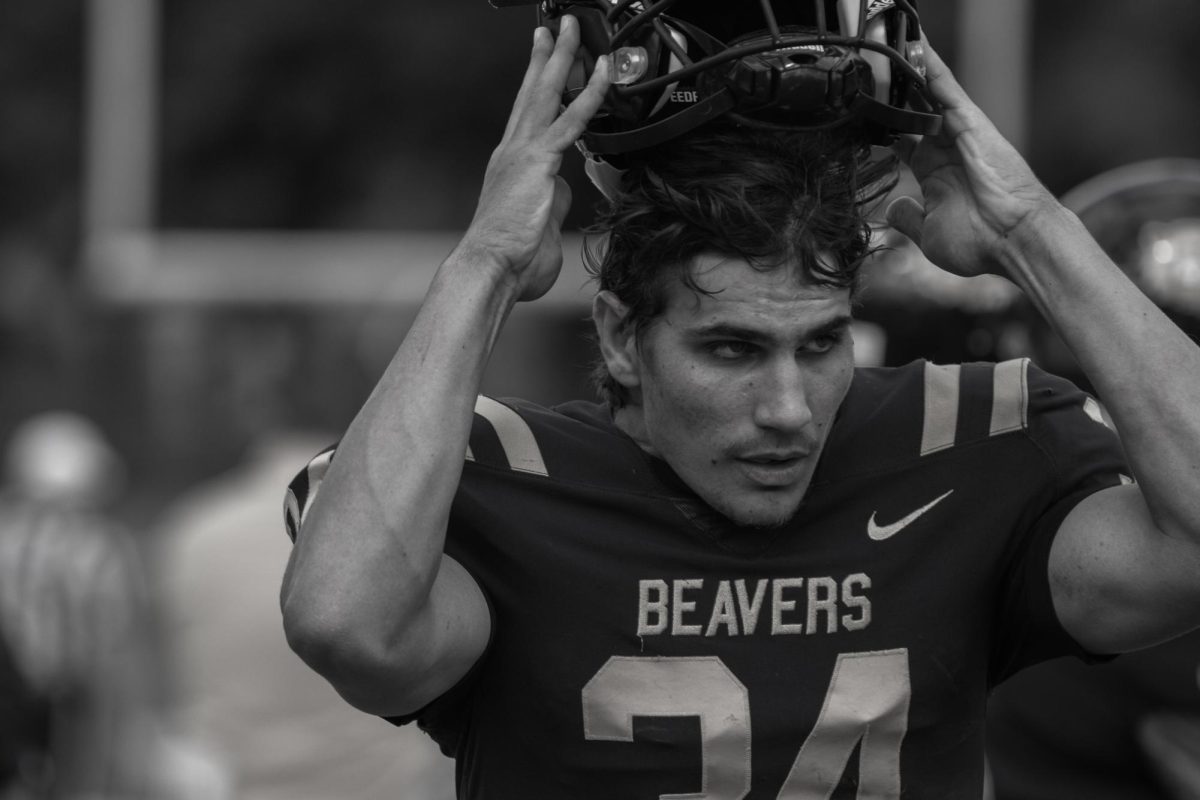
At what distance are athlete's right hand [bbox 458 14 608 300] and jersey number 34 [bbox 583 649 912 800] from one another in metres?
0.59

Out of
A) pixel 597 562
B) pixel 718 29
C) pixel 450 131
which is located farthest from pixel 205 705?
pixel 450 131

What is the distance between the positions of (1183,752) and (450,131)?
15.1 feet

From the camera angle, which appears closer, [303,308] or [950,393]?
[950,393]

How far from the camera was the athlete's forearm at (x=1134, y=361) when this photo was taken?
2492 millimetres

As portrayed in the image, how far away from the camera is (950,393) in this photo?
9.02 ft

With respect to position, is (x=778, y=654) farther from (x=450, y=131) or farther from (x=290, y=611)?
(x=450, y=131)

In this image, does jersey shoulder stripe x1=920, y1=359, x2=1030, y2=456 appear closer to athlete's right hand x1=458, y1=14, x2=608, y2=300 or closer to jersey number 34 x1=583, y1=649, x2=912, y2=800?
jersey number 34 x1=583, y1=649, x2=912, y2=800

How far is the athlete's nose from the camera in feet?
8.09

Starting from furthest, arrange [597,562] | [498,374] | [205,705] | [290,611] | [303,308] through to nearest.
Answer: [303,308], [498,374], [205,705], [597,562], [290,611]

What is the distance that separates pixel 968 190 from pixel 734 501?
0.62m


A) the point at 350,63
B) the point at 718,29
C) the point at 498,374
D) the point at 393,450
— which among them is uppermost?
the point at 718,29

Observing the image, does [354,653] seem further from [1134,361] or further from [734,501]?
[1134,361]

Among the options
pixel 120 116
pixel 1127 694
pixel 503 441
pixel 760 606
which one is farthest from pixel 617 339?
pixel 120 116

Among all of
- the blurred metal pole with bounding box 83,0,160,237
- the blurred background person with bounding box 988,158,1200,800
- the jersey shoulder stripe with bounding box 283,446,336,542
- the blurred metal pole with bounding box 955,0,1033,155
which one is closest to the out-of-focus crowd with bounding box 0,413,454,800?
the blurred metal pole with bounding box 83,0,160,237
